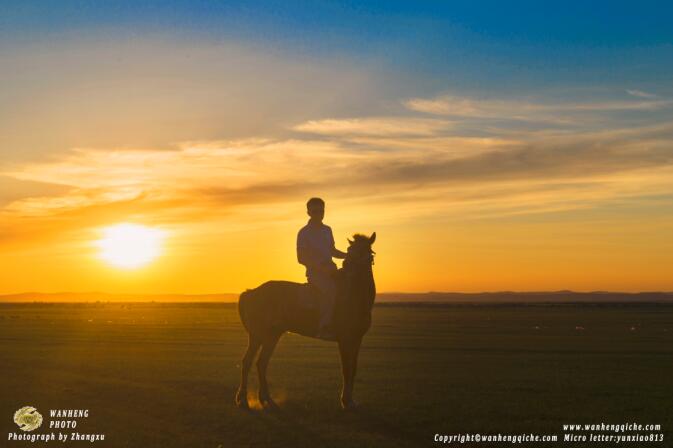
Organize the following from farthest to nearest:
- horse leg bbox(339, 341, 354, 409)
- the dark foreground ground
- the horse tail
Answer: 1. the horse tail
2. horse leg bbox(339, 341, 354, 409)
3. the dark foreground ground

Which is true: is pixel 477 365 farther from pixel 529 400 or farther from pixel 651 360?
pixel 529 400

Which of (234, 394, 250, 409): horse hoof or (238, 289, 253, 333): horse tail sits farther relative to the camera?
(238, 289, 253, 333): horse tail

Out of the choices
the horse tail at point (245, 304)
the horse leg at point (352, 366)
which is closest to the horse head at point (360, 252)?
the horse leg at point (352, 366)

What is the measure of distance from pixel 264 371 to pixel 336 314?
186cm

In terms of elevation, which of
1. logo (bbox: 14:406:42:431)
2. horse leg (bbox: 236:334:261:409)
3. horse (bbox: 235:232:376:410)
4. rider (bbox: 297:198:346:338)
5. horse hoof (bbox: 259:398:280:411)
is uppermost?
rider (bbox: 297:198:346:338)

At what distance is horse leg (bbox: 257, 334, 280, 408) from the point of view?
48.5ft

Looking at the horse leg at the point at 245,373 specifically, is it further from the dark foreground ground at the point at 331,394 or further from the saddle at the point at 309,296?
the saddle at the point at 309,296

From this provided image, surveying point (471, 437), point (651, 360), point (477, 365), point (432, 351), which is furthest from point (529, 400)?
point (432, 351)

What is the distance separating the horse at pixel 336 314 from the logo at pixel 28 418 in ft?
11.7

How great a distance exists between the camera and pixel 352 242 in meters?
14.8

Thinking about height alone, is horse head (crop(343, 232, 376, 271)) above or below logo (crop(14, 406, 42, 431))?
above

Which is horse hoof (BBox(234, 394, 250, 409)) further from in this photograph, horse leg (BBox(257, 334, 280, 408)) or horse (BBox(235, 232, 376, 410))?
horse leg (BBox(257, 334, 280, 408))

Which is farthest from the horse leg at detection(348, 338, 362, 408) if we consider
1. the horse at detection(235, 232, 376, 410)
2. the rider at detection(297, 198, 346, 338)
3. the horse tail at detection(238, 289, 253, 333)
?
the horse tail at detection(238, 289, 253, 333)

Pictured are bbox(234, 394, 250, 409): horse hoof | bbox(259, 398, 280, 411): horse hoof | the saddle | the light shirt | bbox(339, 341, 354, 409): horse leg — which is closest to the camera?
bbox(339, 341, 354, 409): horse leg
